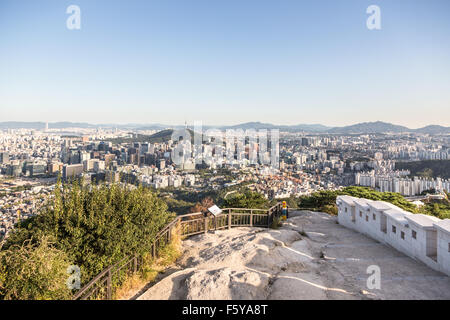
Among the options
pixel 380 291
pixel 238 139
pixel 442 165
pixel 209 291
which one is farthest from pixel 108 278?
pixel 238 139

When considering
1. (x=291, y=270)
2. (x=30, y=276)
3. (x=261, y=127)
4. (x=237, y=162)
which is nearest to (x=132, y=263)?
(x=30, y=276)

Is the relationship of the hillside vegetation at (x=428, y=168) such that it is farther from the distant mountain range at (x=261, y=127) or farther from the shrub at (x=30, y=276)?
the shrub at (x=30, y=276)

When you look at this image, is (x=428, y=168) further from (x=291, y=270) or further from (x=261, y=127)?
(x=291, y=270)

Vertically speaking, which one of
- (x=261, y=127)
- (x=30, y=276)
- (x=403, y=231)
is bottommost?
(x=403, y=231)

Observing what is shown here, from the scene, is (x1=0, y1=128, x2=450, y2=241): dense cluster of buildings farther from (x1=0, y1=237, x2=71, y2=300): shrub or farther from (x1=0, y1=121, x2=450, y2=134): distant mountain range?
(x1=0, y1=237, x2=71, y2=300): shrub

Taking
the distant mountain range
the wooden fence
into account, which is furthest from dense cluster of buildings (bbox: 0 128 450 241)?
the wooden fence
